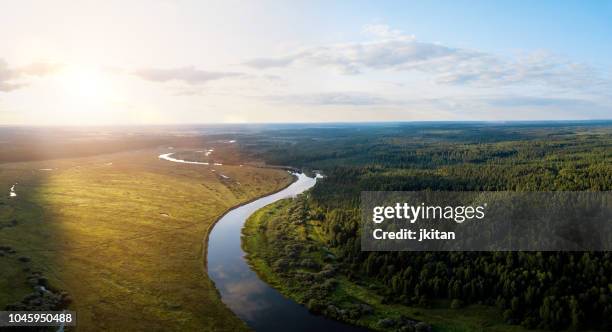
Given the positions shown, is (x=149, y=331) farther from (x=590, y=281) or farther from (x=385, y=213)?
(x=590, y=281)

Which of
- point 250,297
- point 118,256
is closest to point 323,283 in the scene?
point 250,297

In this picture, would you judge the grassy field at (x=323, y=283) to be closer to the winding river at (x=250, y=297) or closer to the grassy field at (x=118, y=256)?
the winding river at (x=250, y=297)

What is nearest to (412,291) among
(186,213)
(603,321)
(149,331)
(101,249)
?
(603,321)

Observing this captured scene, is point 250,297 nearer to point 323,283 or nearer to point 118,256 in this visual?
point 323,283

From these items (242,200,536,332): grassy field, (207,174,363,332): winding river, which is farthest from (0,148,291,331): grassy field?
(242,200,536,332): grassy field

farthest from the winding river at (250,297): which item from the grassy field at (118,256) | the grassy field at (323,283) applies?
the grassy field at (118,256)

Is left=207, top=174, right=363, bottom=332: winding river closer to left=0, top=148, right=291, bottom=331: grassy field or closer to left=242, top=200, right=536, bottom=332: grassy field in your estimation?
left=242, top=200, right=536, bottom=332: grassy field
